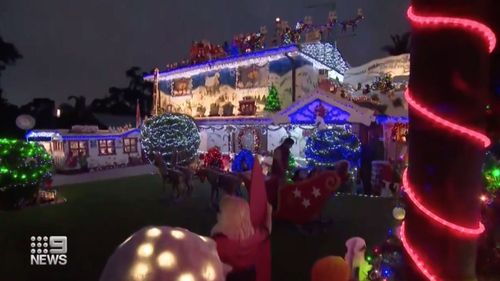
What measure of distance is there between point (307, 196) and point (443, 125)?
5893mm

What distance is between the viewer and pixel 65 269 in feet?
18.0

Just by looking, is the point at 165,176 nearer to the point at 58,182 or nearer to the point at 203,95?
the point at 58,182

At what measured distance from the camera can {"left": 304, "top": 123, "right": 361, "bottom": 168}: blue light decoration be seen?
403 inches

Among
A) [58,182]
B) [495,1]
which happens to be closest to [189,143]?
[58,182]

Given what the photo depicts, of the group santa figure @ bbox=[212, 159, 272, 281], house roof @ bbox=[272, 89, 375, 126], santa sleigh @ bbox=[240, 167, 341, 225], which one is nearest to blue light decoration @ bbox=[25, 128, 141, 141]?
house roof @ bbox=[272, 89, 375, 126]

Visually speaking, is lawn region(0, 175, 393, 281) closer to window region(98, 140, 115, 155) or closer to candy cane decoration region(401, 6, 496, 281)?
candy cane decoration region(401, 6, 496, 281)

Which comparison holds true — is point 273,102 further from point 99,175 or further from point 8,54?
point 8,54

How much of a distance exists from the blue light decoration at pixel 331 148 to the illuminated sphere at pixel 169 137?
524 cm

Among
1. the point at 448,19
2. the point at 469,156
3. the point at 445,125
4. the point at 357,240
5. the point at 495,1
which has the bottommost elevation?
the point at 357,240

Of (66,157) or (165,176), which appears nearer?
(165,176)

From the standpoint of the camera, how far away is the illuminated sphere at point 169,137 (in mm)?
13821

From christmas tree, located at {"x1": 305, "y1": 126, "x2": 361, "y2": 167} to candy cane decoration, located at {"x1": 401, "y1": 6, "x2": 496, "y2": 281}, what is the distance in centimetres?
864

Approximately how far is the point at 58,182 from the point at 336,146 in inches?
429

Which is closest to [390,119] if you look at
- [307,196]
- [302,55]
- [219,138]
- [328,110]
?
[328,110]
